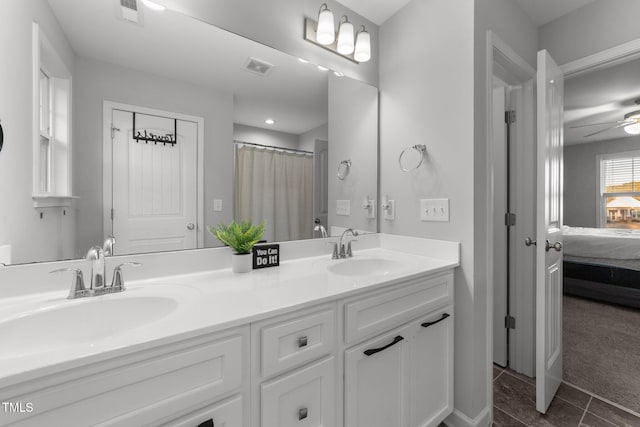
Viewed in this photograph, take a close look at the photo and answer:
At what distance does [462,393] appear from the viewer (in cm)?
150

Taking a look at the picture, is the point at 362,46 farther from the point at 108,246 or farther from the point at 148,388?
the point at 148,388

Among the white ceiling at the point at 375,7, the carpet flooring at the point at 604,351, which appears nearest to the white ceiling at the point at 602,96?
the white ceiling at the point at 375,7

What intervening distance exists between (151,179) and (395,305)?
1.13m

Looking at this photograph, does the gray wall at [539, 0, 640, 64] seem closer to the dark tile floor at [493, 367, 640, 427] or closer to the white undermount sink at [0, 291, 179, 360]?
the dark tile floor at [493, 367, 640, 427]

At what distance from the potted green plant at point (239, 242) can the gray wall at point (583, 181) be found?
24.4ft

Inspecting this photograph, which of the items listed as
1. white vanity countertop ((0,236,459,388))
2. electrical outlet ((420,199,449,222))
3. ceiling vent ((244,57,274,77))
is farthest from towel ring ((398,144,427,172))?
ceiling vent ((244,57,274,77))

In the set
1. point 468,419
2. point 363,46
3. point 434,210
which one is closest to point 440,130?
point 434,210

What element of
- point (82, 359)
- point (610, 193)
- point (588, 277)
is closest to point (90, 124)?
point (82, 359)

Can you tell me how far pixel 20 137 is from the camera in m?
0.93

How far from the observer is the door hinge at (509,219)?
6.43 feet

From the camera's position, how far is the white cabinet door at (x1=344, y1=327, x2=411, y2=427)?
3.40ft

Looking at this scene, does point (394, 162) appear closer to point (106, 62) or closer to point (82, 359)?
point (106, 62)

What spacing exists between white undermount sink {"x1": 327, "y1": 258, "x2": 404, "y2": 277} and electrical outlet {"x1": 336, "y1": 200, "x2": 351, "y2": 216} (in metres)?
0.35

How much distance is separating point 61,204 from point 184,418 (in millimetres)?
869
